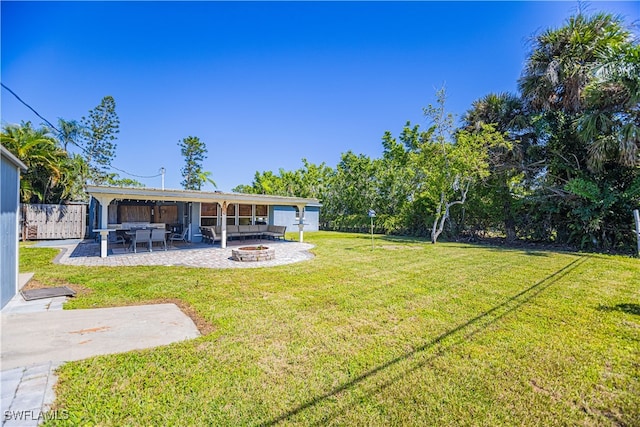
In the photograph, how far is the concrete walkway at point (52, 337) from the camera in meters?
2.50

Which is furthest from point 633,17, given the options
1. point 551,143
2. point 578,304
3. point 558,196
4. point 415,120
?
point 578,304

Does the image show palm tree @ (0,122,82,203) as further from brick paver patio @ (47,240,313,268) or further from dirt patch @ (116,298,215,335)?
dirt patch @ (116,298,215,335)

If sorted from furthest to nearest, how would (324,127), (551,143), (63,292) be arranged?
(324,127)
(551,143)
(63,292)

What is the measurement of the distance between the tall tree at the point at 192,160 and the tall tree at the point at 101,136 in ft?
30.3

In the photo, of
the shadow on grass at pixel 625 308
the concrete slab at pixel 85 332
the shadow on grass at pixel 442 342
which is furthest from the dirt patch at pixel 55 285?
the shadow on grass at pixel 625 308

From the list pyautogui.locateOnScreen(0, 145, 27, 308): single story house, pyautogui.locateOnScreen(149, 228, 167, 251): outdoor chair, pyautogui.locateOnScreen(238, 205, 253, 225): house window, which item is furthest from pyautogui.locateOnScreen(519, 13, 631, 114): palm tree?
pyautogui.locateOnScreen(149, 228, 167, 251): outdoor chair

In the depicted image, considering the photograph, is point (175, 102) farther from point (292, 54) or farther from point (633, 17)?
point (633, 17)

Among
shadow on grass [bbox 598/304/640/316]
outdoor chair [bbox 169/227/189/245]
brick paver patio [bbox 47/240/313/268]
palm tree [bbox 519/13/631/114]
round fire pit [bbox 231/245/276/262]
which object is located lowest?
shadow on grass [bbox 598/304/640/316]

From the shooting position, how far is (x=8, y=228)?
191 inches

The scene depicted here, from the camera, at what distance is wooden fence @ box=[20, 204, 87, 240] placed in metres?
14.4

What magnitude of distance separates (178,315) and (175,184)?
1541 inches

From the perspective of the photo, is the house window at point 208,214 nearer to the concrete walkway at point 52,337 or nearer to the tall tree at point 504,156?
the concrete walkway at point 52,337

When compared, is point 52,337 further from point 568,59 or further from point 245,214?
point 568,59

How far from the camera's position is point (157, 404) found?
250cm
